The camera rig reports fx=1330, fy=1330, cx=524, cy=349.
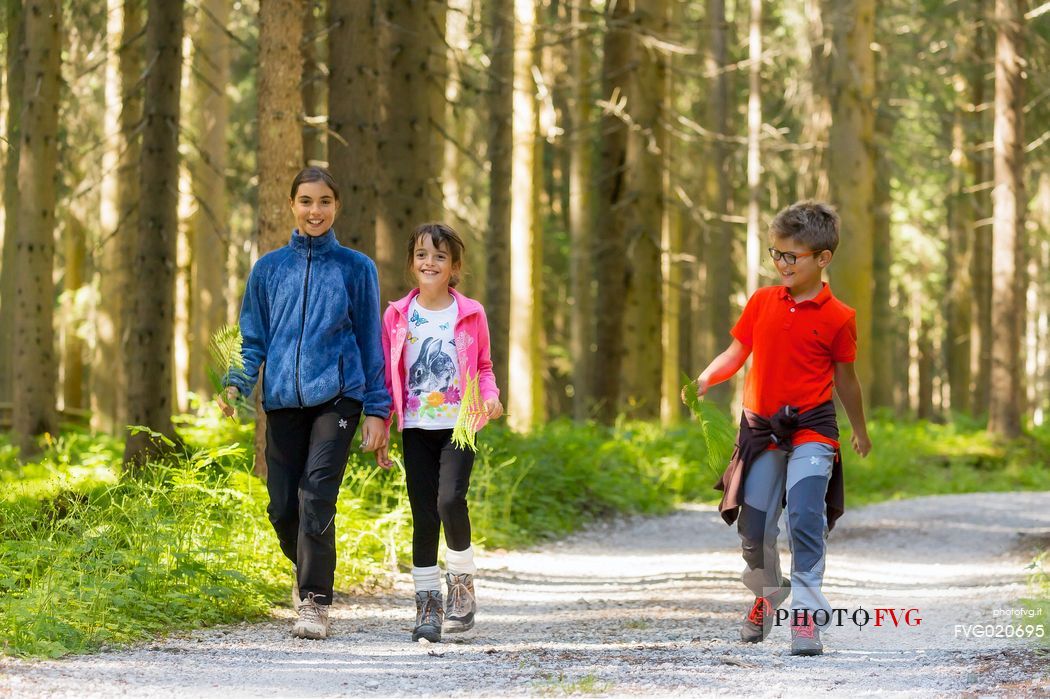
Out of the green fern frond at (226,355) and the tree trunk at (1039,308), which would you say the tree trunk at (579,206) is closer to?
the tree trunk at (1039,308)

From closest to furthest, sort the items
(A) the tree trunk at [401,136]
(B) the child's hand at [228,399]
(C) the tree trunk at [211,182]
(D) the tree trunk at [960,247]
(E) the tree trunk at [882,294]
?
(B) the child's hand at [228,399] < (A) the tree trunk at [401,136] < (C) the tree trunk at [211,182] < (E) the tree trunk at [882,294] < (D) the tree trunk at [960,247]

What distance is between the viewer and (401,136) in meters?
12.8

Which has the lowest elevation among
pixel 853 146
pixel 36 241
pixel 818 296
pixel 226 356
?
pixel 226 356

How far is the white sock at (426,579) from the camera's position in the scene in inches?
243

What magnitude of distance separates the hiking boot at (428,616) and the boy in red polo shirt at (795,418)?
140 centimetres

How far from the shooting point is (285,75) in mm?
8578

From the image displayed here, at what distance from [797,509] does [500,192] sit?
A: 12.1m

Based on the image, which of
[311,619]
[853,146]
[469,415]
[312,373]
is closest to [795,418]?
[469,415]

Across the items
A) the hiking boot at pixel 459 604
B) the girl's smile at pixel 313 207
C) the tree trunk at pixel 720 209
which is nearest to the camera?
the girl's smile at pixel 313 207

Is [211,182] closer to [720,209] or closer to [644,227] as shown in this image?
[644,227]

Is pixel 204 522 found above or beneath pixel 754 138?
beneath

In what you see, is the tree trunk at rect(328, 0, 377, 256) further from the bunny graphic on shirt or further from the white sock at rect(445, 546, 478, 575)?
the white sock at rect(445, 546, 478, 575)

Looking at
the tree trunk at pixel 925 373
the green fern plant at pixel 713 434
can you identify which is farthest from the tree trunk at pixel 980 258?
the green fern plant at pixel 713 434

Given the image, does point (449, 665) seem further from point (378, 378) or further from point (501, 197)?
point (501, 197)
